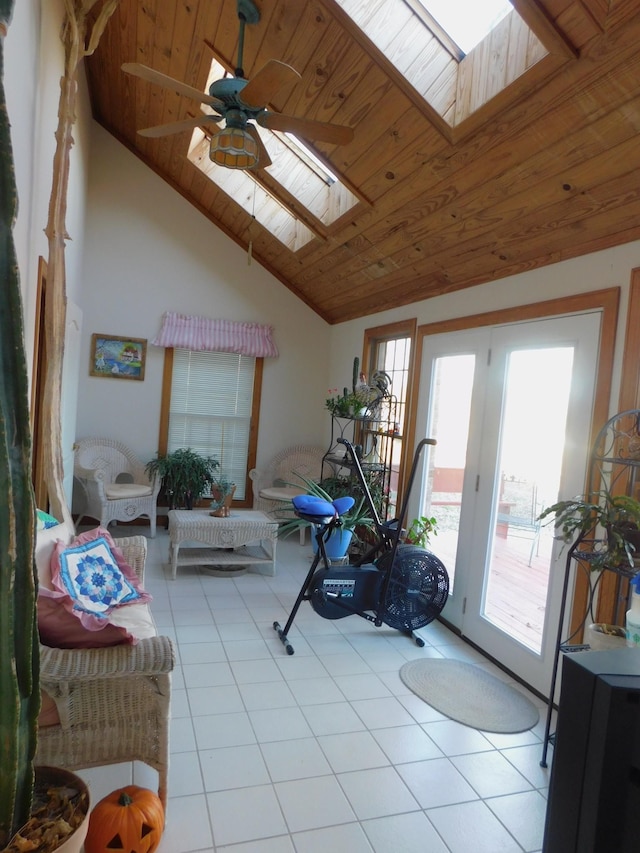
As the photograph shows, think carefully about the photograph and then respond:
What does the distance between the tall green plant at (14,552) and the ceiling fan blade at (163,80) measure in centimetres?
130

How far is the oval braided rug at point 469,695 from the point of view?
8.99 feet

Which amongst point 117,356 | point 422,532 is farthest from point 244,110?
point 117,356

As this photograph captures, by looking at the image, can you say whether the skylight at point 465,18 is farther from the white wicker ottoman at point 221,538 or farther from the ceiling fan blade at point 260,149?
the white wicker ottoman at point 221,538

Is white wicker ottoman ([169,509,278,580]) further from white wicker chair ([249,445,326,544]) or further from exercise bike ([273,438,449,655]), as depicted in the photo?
white wicker chair ([249,445,326,544])

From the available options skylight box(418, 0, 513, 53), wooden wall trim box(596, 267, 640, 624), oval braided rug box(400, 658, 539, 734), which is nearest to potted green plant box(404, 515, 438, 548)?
oval braided rug box(400, 658, 539, 734)

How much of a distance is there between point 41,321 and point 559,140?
2.84m

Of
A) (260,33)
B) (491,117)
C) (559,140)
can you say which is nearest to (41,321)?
(260,33)

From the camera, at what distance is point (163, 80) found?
8.64 ft

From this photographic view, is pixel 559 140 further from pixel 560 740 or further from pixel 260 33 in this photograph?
pixel 560 740

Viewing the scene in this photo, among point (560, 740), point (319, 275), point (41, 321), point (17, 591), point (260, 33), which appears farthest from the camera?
point (319, 275)

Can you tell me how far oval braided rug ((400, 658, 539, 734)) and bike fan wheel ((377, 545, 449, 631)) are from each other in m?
0.25

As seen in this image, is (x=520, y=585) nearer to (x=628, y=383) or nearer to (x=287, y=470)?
(x=628, y=383)

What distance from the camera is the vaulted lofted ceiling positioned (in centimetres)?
216

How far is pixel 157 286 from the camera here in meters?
5.88
